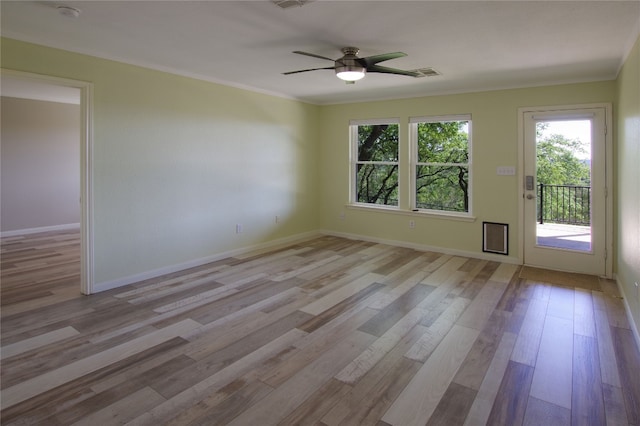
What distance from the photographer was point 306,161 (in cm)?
680

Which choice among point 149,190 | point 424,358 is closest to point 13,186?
point 149,190

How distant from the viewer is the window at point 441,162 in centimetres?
564

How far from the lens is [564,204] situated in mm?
4824

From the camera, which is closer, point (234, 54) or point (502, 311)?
point (502, 311)

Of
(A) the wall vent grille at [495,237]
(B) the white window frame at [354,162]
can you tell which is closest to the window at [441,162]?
(A) the wall vent grille at [495,237]

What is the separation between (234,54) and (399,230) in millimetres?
3762

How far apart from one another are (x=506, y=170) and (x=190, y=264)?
4.43 meters

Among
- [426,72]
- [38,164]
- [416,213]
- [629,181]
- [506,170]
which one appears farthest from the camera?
[38,164]

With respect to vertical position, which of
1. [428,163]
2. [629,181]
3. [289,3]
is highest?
[289,3]

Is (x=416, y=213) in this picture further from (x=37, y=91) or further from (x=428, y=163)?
(x=37, y=91)

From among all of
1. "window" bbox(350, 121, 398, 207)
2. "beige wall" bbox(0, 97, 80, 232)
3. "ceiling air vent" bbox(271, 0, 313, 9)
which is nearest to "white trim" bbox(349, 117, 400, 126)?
"window" bbox(350, 121, 398, 207)

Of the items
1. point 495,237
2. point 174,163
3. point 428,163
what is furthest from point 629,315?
point 174,163

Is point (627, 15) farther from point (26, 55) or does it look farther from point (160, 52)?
point (26, 55)

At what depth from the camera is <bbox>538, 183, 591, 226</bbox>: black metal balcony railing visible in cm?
468
